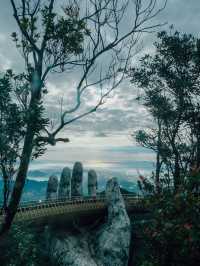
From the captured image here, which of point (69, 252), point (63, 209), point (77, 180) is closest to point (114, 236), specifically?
point (69, 252)

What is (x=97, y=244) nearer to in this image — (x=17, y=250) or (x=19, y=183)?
(x=17, y=250)

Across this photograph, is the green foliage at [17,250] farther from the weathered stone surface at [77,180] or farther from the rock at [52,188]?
the weathered stone surface at [77,180]

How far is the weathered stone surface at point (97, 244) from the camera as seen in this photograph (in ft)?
75.4

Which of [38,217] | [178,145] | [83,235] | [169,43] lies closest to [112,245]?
[83,235]

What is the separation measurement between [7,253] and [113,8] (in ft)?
39.7

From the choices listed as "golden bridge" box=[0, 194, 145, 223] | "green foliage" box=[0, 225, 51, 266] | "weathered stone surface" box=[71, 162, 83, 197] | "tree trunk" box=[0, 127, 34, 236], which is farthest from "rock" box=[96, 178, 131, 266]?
"tree trunk" box=[0, 127, 34, 236]

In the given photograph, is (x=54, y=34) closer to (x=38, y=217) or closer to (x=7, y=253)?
(x=7, y=253)

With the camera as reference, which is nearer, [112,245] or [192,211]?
[192,211]

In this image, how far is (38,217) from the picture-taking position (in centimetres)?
2395

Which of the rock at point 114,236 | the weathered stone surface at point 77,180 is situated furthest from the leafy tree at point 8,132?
the weathered stone surface at point 77,180

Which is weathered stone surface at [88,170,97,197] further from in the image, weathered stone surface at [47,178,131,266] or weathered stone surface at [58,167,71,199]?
weathered stone surface at [47,178,131,266]

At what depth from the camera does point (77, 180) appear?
3225cm

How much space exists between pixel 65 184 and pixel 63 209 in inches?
181

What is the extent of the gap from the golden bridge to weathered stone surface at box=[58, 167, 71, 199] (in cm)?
139
